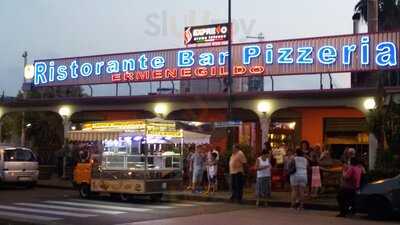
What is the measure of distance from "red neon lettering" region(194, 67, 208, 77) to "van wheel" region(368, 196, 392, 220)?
51.9ft

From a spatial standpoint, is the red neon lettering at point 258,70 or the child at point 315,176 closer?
the child at point 315,176

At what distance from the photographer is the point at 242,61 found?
31266 millimetres

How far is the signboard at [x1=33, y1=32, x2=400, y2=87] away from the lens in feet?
93.2

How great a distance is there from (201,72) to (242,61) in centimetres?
208

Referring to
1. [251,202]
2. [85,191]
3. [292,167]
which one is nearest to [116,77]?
[85,191]

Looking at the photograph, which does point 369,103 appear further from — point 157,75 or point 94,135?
point 157,75

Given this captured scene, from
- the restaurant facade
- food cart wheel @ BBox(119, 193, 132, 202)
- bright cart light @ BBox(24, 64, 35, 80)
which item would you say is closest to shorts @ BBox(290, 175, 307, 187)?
food cart wheel @ BBox(119, 193, 132, 202)

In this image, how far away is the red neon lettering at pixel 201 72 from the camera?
105 ft

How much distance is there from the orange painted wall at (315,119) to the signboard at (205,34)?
18.8ft

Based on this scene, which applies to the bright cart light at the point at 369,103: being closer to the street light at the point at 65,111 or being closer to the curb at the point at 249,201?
the curb at the point at 249,201

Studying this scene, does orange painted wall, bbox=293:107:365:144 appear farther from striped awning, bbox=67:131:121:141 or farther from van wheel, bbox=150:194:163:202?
striped awning, bbox=67:131:121:141

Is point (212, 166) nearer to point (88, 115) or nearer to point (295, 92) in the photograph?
point (295, 92)

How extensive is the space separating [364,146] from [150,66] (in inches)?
423

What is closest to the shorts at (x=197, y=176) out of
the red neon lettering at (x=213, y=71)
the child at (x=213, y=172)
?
the child at (x=213, y=172)
